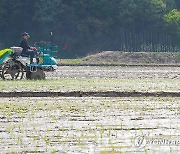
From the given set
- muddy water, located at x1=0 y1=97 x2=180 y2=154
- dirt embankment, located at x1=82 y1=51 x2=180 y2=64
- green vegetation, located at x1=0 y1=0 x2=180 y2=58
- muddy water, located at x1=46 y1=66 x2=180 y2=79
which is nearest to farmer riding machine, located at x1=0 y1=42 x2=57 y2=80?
muddy water, located at x1=46 y1=66 x2=180 y2=79

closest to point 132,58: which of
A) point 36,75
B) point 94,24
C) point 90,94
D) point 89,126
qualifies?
point 94,24

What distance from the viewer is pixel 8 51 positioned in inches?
931

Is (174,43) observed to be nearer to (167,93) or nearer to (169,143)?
(167,93)

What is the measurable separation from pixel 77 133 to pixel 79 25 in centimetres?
5758

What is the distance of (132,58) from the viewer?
1970 inches

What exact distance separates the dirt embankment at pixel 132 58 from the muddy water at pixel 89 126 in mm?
32792

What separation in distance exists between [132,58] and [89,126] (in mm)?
39344

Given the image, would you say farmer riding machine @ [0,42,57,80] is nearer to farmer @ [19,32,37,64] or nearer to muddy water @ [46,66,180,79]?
farmer @ [19,32,37,64]

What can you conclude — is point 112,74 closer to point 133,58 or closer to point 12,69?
point 12,69

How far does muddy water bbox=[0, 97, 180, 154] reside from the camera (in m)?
8.88

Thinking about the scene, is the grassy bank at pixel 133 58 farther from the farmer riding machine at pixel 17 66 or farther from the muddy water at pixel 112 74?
the farmer riding machine at pixel 17 66

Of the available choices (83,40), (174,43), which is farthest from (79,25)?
(174,43)

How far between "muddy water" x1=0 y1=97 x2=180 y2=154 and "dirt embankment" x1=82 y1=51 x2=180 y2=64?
32.8m

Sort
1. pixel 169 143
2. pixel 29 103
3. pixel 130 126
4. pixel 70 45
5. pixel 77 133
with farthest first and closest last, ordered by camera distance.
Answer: pixel 70 45 → pixel 29 103 → pixel 130 126 → pixel 77 133 → pixel 169 143
